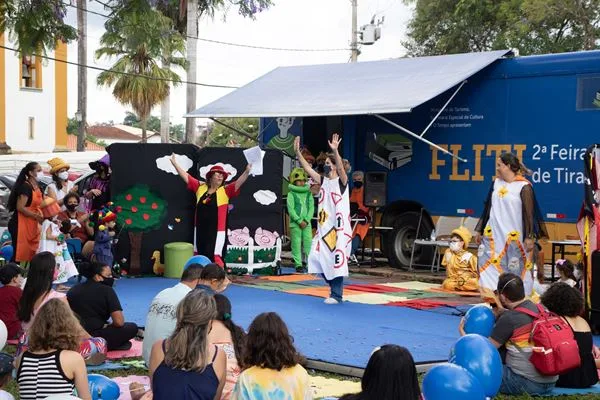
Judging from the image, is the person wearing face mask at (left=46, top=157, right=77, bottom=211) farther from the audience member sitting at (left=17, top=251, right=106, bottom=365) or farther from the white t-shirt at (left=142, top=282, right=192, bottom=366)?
the white t-shirt at (left=142, top=282, right=192, bottom=366)

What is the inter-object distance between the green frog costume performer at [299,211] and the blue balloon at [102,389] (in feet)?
29.5

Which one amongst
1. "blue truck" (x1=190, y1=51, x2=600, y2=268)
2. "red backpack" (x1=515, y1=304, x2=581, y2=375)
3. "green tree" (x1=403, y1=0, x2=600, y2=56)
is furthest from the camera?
"green tree" (x1=403, y1=0, x2=600, y2=56)

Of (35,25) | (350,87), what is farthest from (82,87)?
(35,25)

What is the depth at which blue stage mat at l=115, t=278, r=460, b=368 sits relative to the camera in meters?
9.65

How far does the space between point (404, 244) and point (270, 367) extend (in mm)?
11361

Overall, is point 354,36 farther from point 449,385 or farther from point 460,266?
point 449,385

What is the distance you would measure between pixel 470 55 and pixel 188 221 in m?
Result: 5.16

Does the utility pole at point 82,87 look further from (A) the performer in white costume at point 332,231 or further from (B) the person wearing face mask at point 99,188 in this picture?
(A) the performer in white costume at point 332,231

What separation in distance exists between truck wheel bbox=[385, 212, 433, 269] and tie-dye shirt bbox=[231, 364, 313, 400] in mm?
10988

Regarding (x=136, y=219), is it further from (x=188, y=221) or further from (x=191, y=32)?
(x=191, y=32)

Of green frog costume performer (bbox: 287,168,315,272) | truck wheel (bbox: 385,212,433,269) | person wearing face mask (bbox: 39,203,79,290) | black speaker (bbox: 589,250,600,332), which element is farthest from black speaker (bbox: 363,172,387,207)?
black speaker (bbox: 589,250,600,332)

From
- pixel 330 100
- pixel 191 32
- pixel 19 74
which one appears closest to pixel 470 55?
pixel 330 100

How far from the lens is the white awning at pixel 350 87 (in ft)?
51.5

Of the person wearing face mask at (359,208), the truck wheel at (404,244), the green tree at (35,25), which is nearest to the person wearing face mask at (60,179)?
the green tree at (35,25)
